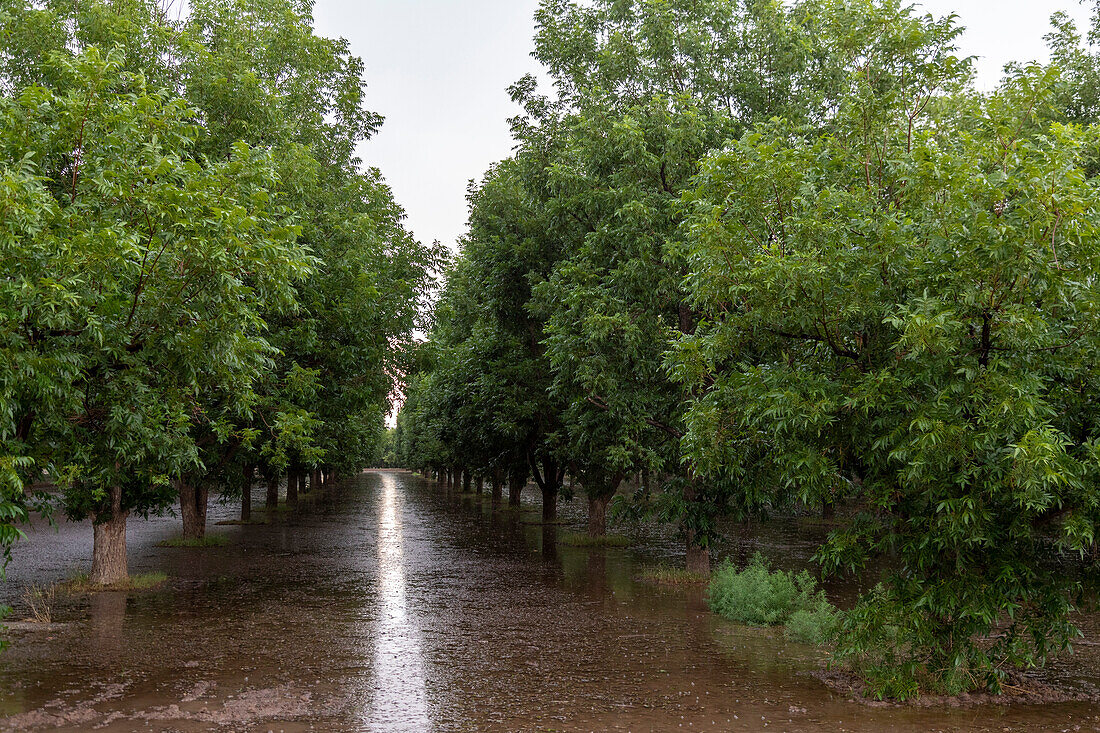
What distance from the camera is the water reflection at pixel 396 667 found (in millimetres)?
9500

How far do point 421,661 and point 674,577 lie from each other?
9246 millimetres

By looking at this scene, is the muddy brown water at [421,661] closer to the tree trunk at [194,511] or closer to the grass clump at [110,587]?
the grass clump at [110,587]

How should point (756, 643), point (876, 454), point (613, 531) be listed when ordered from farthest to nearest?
point (613, 531), point (756, 643), point (876, 454)

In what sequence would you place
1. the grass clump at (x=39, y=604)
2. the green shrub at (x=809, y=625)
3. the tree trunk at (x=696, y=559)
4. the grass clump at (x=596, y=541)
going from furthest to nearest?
the grass clump at (x=596, y=541) → the tree trunk at (x=696, y=559) → the grass clump at (x=39, y=604) → the green shrub at (x=809, y=625)

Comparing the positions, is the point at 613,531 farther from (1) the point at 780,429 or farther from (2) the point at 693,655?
(1) the point at 780,429

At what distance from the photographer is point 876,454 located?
9711 mm

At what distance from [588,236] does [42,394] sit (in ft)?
45.4

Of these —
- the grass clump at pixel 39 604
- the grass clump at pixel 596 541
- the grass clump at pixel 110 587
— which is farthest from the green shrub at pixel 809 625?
the grass clump at pixel 596 541

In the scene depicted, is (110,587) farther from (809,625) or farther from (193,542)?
(809,625)

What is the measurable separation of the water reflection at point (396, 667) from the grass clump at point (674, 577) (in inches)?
238

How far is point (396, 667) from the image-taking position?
11.9m

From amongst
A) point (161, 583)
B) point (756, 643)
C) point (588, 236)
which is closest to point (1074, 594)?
point (756, 643)

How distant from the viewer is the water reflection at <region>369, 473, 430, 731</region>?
950cm

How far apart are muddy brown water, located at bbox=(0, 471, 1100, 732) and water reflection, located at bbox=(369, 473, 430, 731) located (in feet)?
0.13
